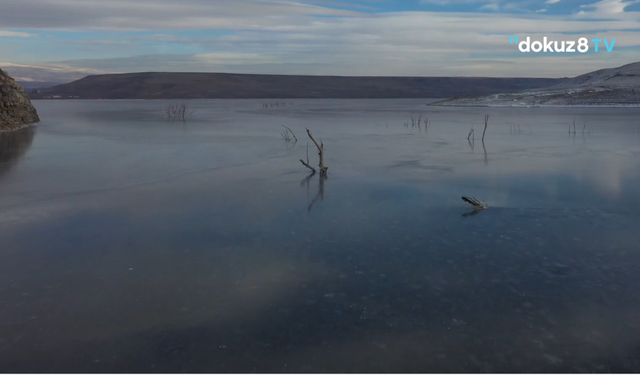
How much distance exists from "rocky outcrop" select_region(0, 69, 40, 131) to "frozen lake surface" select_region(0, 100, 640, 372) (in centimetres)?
1123

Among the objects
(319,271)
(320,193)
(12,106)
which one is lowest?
(319,271)

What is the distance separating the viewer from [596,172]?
38.4ft

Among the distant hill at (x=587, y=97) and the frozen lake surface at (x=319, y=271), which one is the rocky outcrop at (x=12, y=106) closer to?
the frozen lake surface at (x=319, y=271)

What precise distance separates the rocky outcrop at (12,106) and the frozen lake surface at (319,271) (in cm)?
1123

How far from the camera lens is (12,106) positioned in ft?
75.6

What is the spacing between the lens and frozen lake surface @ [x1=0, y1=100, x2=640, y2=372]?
13.6 ft

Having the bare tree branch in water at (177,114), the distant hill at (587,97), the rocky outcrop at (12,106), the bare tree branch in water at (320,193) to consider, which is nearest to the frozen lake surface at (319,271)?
the bare tree branch in water at (320,193)

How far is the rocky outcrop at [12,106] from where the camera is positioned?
21.4m

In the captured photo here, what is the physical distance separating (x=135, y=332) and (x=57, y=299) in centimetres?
117

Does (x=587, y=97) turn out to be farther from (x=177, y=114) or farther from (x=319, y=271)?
(x=319, y=271)

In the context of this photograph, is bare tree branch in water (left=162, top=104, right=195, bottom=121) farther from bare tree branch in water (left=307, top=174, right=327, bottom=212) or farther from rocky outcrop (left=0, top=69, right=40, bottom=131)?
bare tree branch in water (left=307, top=174, right=327, bottom=212)

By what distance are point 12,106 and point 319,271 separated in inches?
883

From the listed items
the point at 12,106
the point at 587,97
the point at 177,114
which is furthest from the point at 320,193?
the point at 587,97

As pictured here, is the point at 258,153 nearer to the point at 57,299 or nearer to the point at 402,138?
the point at 402,138
